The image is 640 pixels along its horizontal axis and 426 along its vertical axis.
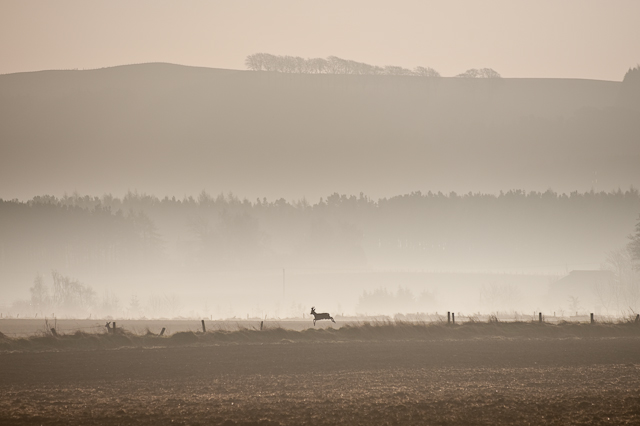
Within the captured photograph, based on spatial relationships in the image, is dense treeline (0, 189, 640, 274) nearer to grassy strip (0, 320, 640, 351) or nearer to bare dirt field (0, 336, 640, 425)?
grassy strip (0, 320, 640, 351)

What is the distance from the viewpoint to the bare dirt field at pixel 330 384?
2286 cm

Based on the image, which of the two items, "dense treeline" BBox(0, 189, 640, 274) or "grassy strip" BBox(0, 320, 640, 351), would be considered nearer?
"grassy strip" BBox(0, 320, 640, 351)

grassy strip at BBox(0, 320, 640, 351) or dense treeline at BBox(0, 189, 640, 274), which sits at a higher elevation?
dense treeline at BBox(0, 189, 640, 274)

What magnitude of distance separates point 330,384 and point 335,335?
16.5m

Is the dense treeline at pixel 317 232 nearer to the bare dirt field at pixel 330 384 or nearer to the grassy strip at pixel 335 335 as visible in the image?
the grassy strip at pixel 335 335

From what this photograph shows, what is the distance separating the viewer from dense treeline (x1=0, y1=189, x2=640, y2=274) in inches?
5876

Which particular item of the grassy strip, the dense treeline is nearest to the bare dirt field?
the grassy strip

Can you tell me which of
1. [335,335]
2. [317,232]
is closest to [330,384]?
[335,335]

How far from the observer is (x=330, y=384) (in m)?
28.5

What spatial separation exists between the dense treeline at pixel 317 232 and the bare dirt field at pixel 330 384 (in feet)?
381

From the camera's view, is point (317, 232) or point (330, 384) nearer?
point (330, 384)

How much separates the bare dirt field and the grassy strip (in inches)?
68.6

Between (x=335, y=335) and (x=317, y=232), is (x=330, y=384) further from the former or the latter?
(x=317, y=232)

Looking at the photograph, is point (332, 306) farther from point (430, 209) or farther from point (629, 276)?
point (430, 209)
